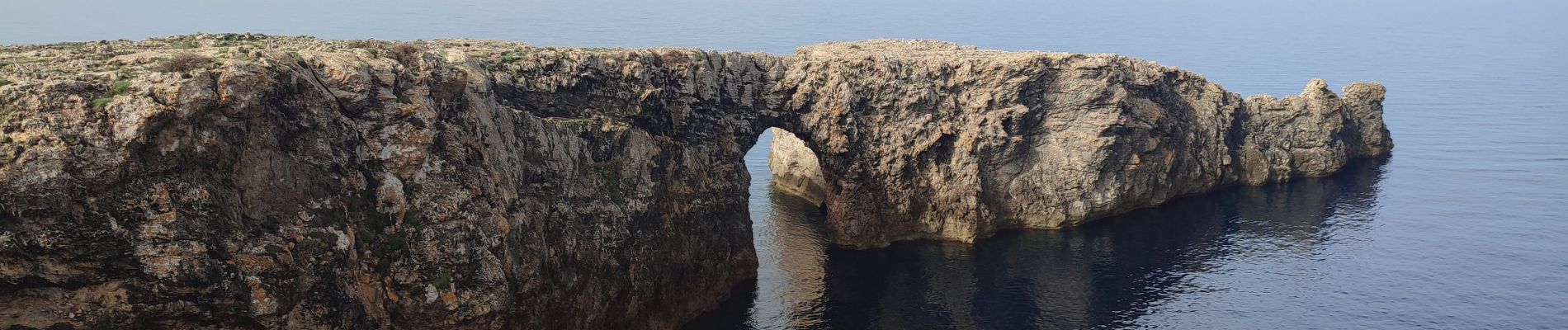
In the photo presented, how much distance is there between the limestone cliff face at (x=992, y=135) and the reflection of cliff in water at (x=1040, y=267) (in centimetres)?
195

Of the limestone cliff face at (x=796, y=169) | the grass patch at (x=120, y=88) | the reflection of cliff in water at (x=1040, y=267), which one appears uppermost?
the grass patch at (x=120, y=88)

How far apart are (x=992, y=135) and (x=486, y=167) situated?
140 ft

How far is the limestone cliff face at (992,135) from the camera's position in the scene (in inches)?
2906

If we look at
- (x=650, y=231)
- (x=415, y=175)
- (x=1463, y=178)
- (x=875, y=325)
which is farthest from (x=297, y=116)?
(x=1463, y=178)

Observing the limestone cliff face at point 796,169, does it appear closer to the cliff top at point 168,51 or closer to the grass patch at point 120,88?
the cliff top at point 168,51

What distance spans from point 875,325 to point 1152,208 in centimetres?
3765

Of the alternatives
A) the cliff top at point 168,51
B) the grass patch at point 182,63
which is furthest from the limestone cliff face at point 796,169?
the grass patch at point 182,63

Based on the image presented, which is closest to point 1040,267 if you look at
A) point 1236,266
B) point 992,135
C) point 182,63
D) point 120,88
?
point 992,135

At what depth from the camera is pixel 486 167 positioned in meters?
44.5

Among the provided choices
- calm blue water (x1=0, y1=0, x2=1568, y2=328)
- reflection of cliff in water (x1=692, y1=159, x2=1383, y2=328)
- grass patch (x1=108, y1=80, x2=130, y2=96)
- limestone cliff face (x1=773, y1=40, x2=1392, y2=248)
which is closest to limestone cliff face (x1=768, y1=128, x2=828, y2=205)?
limestone cliff face (x1=773, y1=40, x2=1392, y2=248)

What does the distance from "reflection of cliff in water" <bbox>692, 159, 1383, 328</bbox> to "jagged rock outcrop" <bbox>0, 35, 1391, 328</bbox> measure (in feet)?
8.32

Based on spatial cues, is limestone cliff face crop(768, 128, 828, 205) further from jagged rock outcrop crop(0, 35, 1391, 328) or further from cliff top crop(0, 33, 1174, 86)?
cliff top crop(0, 33, 1174, 86)

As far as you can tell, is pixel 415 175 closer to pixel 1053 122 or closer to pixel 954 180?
pixel 954 180

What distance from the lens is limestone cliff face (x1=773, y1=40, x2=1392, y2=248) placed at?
73812 millimetres
